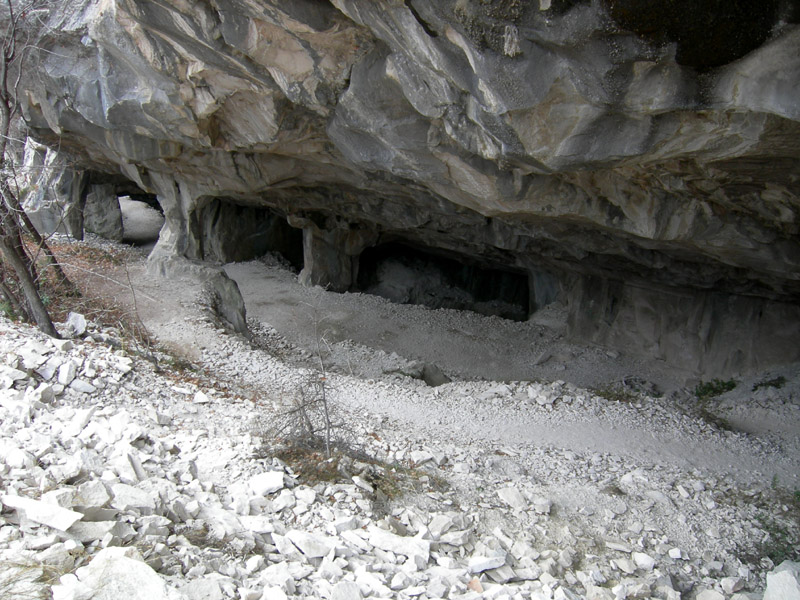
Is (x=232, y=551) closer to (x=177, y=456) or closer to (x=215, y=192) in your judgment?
(x=177, y=456)

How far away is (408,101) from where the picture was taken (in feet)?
19.4

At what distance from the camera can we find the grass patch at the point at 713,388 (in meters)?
9.72

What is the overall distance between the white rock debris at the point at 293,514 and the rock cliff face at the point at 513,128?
280 centimetres

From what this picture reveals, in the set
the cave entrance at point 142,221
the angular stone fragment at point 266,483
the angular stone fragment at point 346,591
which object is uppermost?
the angular stone fragment at point 346,591

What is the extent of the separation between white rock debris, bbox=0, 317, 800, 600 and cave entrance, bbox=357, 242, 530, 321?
37.9 ft

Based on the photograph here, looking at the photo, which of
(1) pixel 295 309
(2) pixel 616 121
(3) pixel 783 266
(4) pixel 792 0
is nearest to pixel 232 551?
(2) pixel 616 121

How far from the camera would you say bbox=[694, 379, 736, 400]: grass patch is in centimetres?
972

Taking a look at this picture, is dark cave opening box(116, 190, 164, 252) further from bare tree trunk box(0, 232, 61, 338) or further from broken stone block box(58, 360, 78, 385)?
broken stone block box(58, 360, 78, 385)

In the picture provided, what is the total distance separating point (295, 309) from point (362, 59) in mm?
8054

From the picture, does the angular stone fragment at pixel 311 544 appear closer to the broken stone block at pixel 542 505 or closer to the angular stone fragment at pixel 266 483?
the angular stone fragment at pixel 266 483

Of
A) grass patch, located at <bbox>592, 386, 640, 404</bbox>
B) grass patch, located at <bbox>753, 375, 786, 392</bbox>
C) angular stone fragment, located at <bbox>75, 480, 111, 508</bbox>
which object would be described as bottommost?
grass patch, located at <bbox>592, 386, 640, 404</bbox>

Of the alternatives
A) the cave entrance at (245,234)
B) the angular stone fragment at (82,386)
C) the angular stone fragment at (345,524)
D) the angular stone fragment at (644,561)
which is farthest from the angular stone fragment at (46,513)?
the cave entrance at (245,234)

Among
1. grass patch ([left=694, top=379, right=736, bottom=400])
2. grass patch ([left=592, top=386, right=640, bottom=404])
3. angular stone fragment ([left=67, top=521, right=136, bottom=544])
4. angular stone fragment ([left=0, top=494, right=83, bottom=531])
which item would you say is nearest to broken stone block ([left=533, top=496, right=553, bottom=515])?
angular stone fragment ([left=67, top=521, right=136, bottom=544])

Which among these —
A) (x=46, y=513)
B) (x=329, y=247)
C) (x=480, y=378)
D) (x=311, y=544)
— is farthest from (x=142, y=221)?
(x=311, y=544)
